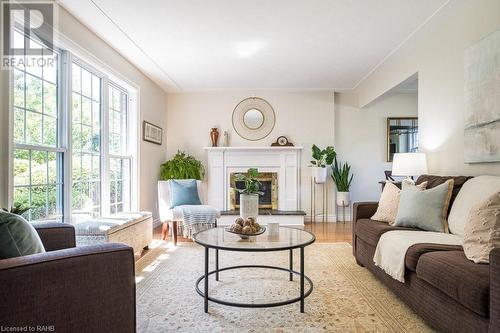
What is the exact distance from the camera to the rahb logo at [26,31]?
7.59 feet

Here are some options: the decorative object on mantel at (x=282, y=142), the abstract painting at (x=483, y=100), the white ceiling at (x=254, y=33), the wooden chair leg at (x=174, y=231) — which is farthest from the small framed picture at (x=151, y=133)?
the abstract painting at (x=483, y=100)

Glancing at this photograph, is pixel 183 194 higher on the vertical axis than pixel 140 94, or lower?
lower

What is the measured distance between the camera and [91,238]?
279 cm

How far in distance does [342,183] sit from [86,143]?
13.6 feet

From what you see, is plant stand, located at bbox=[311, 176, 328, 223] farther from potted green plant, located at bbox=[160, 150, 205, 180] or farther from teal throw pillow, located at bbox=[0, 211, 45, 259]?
teal throw pillow, located at bbox=[0, 211, 45, 259]

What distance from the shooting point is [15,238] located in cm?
137

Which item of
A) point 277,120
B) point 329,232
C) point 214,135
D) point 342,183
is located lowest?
point 329,232

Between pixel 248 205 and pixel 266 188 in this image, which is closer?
pixel 248 205

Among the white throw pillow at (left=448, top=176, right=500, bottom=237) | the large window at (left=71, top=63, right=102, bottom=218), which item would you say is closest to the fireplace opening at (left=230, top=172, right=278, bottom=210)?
the large window at (left=71, top=63, right=102, bottom=218)

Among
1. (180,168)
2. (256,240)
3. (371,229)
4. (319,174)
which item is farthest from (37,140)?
(319,174)

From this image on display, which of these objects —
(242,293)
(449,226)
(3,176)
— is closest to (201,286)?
(242,293)

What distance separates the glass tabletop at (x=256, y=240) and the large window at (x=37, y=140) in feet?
4.79

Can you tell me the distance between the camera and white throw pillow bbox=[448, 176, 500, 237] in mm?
2201

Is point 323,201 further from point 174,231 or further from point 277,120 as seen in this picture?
point 174,231
